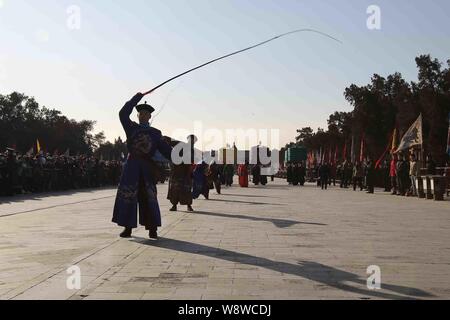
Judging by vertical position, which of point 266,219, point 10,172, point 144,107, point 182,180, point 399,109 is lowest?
point 266,219

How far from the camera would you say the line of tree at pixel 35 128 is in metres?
94.5

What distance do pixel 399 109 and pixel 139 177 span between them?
52.7 m

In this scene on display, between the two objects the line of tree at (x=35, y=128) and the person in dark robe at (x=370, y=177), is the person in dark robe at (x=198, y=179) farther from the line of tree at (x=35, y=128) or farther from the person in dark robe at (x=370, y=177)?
the line of tree at (x=35, y=128)

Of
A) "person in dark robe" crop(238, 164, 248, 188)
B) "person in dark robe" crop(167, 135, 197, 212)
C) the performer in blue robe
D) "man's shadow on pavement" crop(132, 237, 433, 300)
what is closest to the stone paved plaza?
"man's shadow on pavement" crop(132, 237, 433, 300)

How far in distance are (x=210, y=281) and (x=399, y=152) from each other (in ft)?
87.1

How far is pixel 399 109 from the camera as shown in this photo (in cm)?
5925

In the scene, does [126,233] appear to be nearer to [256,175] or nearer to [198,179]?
[198,179]

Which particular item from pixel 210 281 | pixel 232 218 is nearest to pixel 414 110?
pixel 232 218

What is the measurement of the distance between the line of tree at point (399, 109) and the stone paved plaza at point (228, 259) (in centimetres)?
3695

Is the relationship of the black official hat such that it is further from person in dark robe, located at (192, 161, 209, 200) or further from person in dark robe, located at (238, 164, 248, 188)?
person in dark robe, located at (238, 164, 248, 188)

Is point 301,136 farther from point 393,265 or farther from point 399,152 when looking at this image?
point 393,265

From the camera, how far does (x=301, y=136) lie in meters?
146

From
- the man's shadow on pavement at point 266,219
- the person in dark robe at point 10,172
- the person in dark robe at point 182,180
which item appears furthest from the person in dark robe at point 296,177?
the man's shadow on pavement at point 266,219

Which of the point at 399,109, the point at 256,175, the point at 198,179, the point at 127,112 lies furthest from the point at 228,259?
the point at 399,109
